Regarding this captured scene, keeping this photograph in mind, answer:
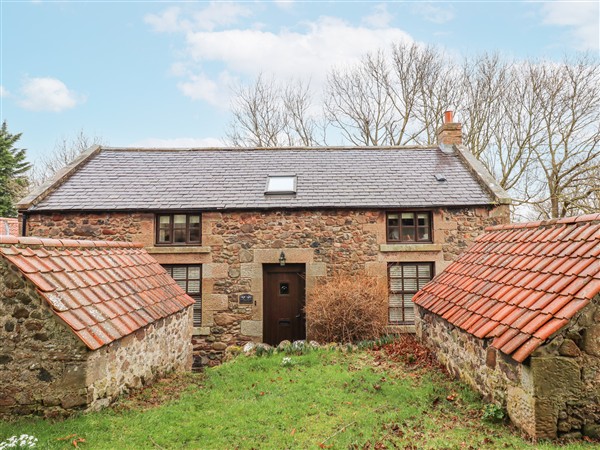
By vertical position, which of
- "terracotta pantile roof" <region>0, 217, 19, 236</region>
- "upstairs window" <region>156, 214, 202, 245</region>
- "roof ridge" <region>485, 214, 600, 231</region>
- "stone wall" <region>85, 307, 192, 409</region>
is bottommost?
"stone wall" <region>85, 307, 192, 409</region>

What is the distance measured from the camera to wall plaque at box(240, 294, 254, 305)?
392 inches

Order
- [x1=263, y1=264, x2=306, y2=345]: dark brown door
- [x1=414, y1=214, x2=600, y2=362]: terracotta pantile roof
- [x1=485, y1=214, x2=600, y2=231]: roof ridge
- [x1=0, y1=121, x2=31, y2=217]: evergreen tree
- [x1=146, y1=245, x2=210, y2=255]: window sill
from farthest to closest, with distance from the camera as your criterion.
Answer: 1. [x1=0, y1=121, x2=31, y2=217]: evergreen tree
2. [x1=263, y1=264, x2=306, y2=345]: dark brown door
3. [x1=146, y1=245, x2=210, y2=255]: window sill
4. [x1=485, y1=214, x2=600, y2=231]: roof ridge
5. [x1=414, y1=214, x2=600, y2=362]: terracotta pantile roof

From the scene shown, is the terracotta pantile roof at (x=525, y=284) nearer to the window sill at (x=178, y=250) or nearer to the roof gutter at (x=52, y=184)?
the window sill at (x=178, y=250)

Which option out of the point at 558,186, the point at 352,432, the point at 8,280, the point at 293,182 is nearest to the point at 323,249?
the point at 293,182

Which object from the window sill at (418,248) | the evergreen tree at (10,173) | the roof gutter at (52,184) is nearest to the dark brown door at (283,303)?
the window sill at (418,248)

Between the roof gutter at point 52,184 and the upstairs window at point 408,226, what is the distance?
9.26 meters

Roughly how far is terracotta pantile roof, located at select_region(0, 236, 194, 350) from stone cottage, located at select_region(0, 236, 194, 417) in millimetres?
14

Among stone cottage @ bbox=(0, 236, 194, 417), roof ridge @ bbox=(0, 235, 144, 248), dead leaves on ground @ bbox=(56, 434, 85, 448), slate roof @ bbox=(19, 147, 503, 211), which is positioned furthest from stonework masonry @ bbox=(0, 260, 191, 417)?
slate roof @ bbox=(19, 147, 503, 211)

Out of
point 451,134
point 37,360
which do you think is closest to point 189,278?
point 37,360

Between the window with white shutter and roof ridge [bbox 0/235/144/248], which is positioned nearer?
roof ridge [bbox 0/235/144/248]

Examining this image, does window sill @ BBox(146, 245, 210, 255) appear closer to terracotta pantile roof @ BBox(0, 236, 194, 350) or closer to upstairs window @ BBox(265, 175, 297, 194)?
upstairs window @ BBox(265, 175, 297, 194)

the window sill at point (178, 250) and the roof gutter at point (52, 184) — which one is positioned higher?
the roof gutter at point (52, 184)

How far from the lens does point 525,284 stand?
15.8 feet

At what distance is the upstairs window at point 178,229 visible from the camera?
34.0ft
